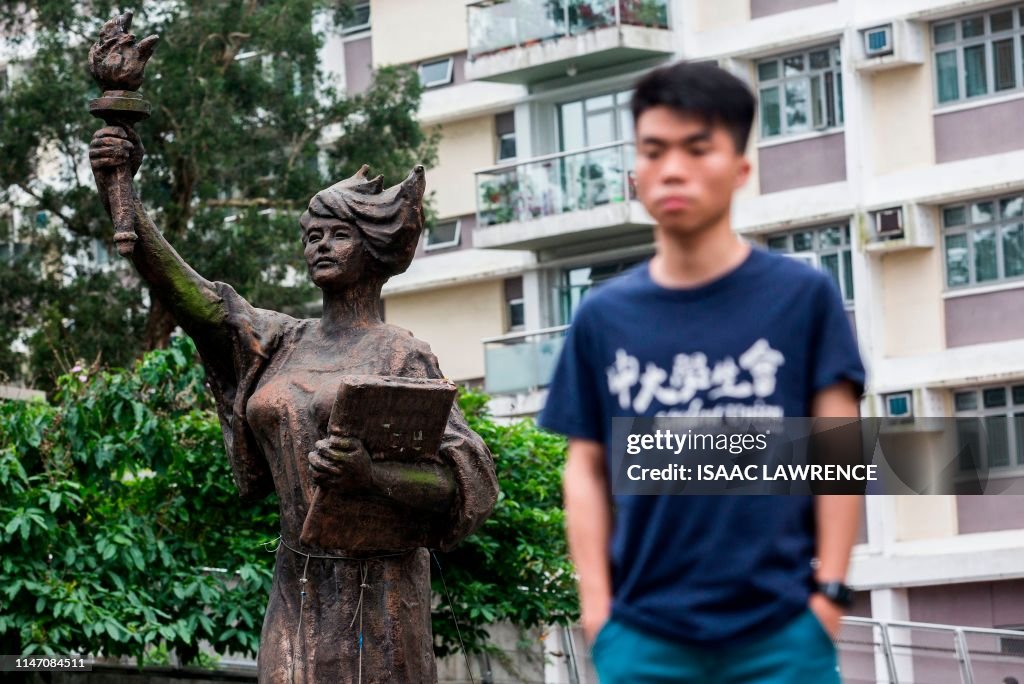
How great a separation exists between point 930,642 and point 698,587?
18943mm

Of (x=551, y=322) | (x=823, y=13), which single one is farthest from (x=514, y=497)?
(x=551, y=322)

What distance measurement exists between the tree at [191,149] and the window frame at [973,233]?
692cm

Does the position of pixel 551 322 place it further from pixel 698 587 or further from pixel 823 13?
pixel 698 587

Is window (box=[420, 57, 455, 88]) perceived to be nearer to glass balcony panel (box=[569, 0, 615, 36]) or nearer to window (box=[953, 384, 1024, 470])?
glass balcony panel (box=[569, 0, 615, 36])

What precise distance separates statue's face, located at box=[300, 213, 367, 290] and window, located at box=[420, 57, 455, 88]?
3230 centimetres

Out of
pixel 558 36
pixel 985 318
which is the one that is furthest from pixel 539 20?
pixel 985 318

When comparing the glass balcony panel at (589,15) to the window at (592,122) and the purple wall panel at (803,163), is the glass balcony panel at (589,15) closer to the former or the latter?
the window at (592,122)

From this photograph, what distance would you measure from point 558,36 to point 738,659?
1293 inches

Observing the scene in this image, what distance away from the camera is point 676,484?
478 centimetres

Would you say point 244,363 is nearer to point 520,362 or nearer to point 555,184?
point 555,184

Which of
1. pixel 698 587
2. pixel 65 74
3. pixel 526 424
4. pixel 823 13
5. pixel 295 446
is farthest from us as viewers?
pixel 823 13

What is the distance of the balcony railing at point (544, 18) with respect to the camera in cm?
3631

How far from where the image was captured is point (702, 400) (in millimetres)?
4742

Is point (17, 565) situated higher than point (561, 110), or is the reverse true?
point (561, 110)
